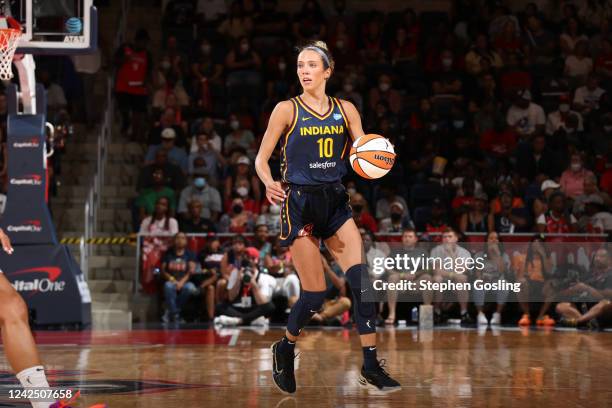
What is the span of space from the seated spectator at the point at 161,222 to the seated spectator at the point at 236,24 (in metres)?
5.59

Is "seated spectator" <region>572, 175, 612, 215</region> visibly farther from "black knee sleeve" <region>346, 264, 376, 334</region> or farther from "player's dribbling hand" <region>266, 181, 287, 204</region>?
"player's dribbling hand" <region>266, 181, 287, 204</region>

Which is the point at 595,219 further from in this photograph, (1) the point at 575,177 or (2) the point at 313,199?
(2) the point at 313,199

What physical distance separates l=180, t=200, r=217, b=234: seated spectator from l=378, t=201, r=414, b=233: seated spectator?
9.07 ft

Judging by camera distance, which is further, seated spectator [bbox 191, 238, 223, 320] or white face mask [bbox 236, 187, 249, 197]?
white face mask [bbox 236, 187, 249, 197]

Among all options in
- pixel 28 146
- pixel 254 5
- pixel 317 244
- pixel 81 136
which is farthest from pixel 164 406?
pixel 254 5

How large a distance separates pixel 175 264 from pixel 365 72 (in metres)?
6.38

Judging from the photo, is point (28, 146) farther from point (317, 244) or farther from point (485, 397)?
point (485, 397)

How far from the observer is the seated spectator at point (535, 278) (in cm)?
1502

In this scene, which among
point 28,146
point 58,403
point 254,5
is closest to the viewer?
point 58,403

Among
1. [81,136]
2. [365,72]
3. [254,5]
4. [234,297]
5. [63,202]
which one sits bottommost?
[234,297]

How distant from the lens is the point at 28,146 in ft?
44.7

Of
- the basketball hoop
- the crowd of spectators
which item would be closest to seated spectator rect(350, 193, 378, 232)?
the crowd of spectators

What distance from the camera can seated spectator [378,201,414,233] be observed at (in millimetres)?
16266

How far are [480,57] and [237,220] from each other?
22.0ft
